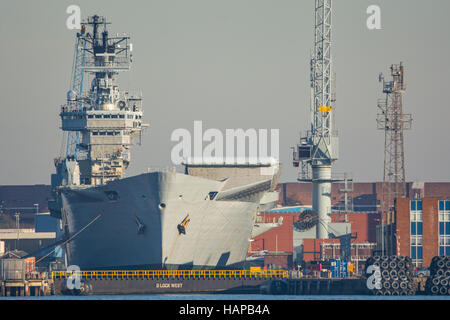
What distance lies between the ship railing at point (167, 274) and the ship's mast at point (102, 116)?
9570 millimetres

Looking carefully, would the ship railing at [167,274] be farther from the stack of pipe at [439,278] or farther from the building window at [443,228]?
the building window at [443,228]

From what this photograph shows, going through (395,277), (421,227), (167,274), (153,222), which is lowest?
(395,277)

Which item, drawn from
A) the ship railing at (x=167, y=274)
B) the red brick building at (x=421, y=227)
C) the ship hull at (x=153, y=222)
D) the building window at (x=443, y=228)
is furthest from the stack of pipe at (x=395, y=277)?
the ship hull at (x=153, y=222)

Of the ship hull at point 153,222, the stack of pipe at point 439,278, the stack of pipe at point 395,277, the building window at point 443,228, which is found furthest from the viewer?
the building window at point 443,228

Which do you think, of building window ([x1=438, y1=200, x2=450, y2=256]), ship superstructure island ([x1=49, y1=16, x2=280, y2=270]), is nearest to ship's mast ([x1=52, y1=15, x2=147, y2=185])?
ship superstructure island ([x1=49, y1=16, x2=280, y2=270])

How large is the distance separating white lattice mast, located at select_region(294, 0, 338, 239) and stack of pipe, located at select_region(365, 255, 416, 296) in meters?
23.9

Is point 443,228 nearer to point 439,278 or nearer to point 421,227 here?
point 421,227

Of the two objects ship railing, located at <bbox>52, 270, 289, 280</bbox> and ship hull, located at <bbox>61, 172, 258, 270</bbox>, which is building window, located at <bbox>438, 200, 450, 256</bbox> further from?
ship hull, located at <bbox>61, 172, 258, 270</bbox>

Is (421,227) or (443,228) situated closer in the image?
(421,227)

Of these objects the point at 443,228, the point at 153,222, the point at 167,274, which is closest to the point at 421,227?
the point at 443,228

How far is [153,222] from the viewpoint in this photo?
83.5 metres

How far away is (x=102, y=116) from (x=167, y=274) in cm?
1795

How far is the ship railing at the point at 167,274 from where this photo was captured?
3351 inches
